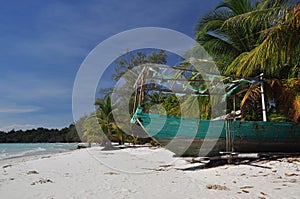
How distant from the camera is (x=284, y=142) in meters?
6.96

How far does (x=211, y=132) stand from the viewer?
6.46 meters

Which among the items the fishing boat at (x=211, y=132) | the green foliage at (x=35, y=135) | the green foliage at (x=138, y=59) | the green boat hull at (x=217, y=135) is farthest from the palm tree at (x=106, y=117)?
the green foliage at (x=35, y=135)

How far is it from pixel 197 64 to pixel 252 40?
2.36m

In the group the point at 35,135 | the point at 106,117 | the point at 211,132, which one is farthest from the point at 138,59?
the point at 35,135

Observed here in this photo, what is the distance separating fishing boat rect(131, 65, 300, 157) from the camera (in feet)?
20.6

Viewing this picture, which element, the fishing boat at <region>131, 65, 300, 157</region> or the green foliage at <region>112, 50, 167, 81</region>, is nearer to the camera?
the fishing boat at <region>131, 65, 300, 157</region>

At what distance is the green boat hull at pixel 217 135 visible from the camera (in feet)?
20.8

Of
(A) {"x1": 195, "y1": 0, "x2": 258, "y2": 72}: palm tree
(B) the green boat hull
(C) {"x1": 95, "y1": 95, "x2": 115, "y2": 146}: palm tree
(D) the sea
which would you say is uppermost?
(A) {"x1": 195, "y1": 0, "x2": 258, "y2": 72}: palm tree

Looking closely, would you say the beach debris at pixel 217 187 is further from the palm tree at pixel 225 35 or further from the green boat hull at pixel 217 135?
the palm tree at pixel 225 35

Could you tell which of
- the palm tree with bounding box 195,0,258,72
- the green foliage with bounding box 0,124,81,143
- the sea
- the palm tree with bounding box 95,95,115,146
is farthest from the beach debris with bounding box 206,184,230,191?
the green foliage with bounding box 0,124,81,143

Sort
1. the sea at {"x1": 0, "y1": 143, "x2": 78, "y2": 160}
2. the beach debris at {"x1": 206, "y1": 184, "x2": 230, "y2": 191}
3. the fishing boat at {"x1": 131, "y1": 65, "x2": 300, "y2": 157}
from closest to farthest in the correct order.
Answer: the beach debris at {"x1": 206, "y1": 184, "x2": 230, "y2": 191} < the fishing boat at {"x1": 131, "y1": 65, "x2": 300, "y2": 157} < the sea at {"x1": 0, "y1": 143, "x2": 78, "y2": 160}

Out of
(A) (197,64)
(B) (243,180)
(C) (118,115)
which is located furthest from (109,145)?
(B) (243,180)

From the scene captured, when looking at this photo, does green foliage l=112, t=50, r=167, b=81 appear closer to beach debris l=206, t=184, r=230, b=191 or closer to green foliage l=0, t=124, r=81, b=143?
beach debris l=206, t=184, r=230, b=191

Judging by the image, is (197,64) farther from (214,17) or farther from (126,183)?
(126,183)
